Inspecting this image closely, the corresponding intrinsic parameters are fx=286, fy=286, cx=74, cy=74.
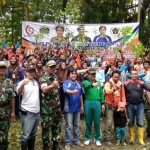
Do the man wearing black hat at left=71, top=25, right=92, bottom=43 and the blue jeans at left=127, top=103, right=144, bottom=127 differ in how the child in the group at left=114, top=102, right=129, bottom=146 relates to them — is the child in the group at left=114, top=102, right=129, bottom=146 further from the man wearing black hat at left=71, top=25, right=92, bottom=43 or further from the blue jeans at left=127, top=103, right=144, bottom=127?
the man wearing black hat at left=71, top=25, right=92, bottom=43

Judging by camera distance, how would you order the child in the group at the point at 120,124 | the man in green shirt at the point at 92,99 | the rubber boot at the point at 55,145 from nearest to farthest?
the rubber boot at the point at 55,145 → the man in green shirt at the point at 92,99 → the child in the group at the point at 120,124

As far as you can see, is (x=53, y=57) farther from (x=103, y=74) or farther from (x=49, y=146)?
(x=49, y=146)

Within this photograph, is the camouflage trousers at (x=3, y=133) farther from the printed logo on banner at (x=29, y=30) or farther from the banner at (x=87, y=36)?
the printed logo on banner at (x=29, y=30)

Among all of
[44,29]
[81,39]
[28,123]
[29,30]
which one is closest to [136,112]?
[28,123]

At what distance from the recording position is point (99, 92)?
6.63 metres

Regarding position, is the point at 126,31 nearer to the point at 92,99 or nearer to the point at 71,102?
the point at 92,99

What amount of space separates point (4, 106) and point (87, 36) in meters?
9.09

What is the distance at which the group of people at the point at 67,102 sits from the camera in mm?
5309

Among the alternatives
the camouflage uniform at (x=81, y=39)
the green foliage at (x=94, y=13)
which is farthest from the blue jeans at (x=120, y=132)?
the green foliage at (x=94, y=13)

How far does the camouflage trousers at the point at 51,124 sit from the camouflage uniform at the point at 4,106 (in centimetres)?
80

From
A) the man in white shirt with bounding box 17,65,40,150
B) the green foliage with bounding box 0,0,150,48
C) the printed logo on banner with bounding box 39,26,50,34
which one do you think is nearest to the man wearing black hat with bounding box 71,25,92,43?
the printed logo on banner with bounding box 39,26,50,34

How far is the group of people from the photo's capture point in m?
5.31

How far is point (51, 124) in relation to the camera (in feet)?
18.8

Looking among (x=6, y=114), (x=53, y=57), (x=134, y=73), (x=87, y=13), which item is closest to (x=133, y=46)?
(x=53, y=57)
